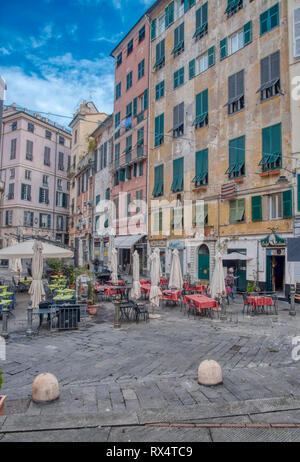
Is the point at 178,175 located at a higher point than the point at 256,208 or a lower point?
higher

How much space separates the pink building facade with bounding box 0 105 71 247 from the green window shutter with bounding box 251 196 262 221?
29.0 meters

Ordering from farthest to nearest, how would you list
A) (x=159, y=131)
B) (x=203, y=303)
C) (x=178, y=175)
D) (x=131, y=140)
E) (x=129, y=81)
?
(x=129, y=81) → (x=131, y=140) → (x=159, y=131) → (x=178, y=175) → (x=203, y=303)

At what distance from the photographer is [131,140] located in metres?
29.4

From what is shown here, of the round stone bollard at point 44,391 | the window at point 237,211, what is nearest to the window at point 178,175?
the window at point 237,211

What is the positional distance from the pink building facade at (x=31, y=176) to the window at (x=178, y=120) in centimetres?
2142

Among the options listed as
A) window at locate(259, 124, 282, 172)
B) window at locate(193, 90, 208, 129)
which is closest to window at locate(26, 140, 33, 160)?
window at locate(193, 90, 208, 129)

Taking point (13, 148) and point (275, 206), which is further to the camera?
point (13, 148)

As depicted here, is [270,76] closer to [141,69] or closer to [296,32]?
[296,32]

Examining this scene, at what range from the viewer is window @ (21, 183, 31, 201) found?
129 feet

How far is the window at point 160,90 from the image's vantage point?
25812 mm

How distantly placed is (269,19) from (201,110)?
6.34 metres

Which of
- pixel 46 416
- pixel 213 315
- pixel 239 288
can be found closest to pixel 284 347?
pixel 213 315

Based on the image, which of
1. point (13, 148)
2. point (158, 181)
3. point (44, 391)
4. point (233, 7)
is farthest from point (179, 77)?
point (13, 148)

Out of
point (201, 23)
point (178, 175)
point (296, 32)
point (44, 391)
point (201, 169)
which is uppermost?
point (201, 23)
